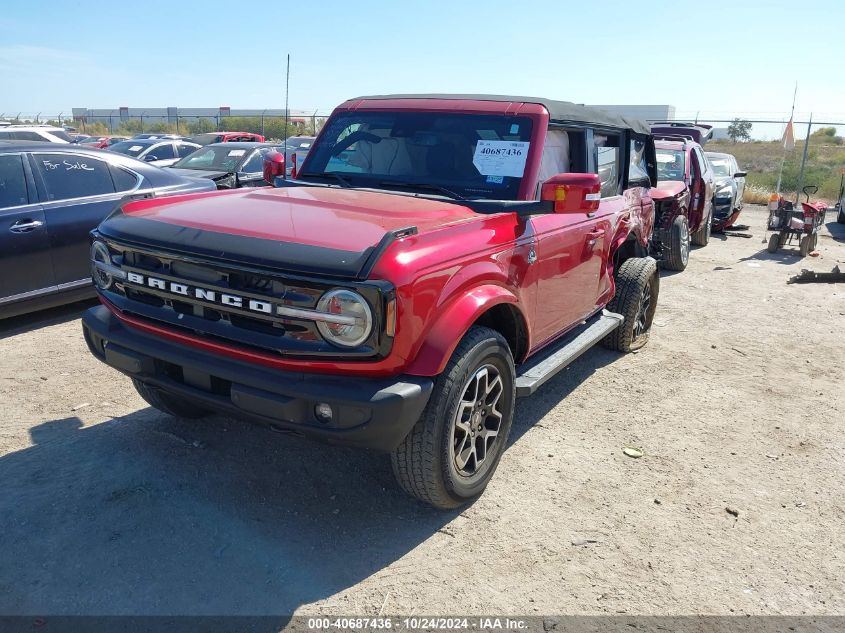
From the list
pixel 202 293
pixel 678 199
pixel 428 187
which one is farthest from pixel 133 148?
pixel 202 293

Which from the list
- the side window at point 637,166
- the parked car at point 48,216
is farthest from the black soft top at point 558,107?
the parked car at point 48,216

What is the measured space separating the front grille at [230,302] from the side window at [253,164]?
7847 millimetres

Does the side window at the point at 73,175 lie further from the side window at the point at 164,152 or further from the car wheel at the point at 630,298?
the side window at the point at 164,152

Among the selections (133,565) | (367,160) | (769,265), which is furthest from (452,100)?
(769,265)

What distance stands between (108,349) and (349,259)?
1.42m

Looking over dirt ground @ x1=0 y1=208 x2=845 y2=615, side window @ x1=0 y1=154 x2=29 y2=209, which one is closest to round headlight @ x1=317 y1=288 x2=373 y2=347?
dirt ground @ x1=0 y1=208 x2=845 y2=615

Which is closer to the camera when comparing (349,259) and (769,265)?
(349,259)

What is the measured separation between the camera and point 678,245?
9.60m

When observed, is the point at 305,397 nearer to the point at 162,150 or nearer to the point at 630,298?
the point at 630,298

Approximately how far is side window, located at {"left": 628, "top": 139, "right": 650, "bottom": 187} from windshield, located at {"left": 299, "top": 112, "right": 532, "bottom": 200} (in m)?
1.97

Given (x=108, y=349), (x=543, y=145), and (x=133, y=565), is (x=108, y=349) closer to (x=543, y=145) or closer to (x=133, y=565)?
(x=133, y=565)

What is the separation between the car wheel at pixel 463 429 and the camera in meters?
3.01

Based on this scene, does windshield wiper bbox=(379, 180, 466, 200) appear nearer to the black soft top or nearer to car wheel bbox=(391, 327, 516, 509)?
the black soft top

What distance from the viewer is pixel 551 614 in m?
2.74
